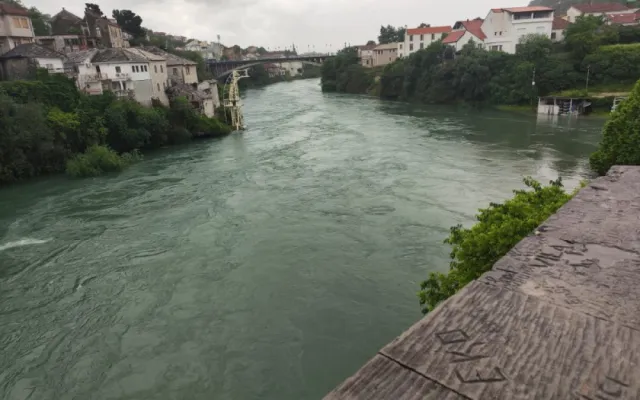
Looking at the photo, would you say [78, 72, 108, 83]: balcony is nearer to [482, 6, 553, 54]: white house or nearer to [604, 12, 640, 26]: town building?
[482, 6, 553, 54]: white house

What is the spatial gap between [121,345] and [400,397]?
1144 cm

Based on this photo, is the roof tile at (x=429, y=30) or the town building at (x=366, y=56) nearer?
the roof tile at (x=429, y=30)

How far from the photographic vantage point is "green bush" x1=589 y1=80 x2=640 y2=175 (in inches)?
616

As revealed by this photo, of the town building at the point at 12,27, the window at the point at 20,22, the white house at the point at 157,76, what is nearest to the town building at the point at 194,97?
the white house at the point at 157,76

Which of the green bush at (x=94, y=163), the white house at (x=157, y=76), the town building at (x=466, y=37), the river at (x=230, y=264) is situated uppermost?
the town building at (x=466, y=37)

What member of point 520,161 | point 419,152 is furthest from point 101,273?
point 520,161

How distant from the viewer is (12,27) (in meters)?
44.9

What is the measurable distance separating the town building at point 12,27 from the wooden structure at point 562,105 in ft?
181

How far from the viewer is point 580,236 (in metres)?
2.96

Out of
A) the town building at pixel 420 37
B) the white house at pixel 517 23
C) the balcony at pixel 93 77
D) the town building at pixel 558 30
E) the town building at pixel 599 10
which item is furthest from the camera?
the town building at pixel 420 37

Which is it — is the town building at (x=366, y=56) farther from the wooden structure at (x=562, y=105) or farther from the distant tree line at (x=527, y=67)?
the wooden structure at (x=562, y=105)

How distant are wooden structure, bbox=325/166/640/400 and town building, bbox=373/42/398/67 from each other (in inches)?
3541

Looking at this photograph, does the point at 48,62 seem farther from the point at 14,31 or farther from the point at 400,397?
the point at 400,397

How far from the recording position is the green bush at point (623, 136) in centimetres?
1566
